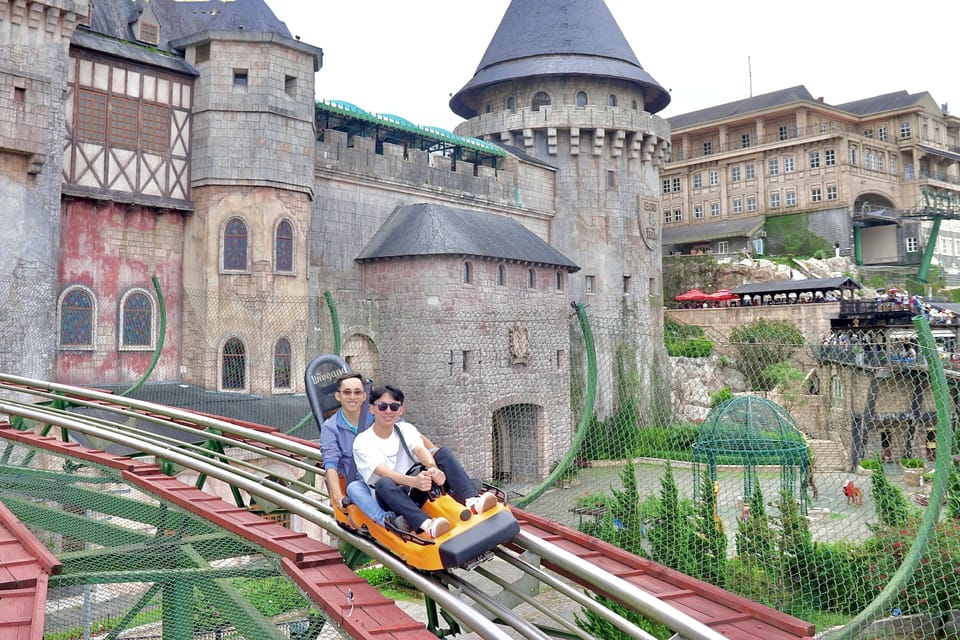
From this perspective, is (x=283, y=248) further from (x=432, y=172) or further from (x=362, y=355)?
(x=432, y=172)

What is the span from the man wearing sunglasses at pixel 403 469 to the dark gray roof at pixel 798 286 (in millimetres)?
36564

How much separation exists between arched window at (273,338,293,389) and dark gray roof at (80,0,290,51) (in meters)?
8.60

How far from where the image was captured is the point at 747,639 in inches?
195

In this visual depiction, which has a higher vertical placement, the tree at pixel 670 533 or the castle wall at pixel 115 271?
the castle wall at pixel 115 271

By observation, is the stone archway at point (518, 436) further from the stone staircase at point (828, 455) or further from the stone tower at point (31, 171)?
the stone tower at point (31, 171)

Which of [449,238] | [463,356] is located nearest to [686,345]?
[463,356]

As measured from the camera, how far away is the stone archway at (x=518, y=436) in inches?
1029

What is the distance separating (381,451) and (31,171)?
15.1 metres

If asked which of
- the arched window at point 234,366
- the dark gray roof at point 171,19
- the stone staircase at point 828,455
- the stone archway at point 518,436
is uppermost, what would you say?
the dark gray roof at point 171,19

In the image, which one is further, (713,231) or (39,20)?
(713,231)

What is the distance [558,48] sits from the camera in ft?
106

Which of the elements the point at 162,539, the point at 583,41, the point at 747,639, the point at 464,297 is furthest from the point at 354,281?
the point at 747,639

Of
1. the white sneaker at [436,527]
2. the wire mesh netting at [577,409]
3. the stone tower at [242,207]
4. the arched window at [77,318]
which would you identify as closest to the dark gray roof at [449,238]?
the wire mesh netting at [577,409]

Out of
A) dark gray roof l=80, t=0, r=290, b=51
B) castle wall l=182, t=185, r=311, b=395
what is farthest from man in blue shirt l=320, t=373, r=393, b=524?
dark gray roof l=80, t=0, r=290, b=51
